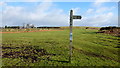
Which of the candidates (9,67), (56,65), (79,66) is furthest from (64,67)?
(9,67)

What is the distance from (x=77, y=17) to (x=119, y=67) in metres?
4.78

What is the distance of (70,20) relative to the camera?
664 cm

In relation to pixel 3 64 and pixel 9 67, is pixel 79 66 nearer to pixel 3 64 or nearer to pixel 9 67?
A: pixel 9 67

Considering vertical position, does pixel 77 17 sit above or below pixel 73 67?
above

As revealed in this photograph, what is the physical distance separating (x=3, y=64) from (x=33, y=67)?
236 cm

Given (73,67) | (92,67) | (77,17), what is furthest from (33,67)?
(77,17)

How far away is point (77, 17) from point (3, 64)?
6347mm

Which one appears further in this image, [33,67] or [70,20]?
[70,20]

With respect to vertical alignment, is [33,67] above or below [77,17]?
below

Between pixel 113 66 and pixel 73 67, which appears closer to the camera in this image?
pixel 73 67

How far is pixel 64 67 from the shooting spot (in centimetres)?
623

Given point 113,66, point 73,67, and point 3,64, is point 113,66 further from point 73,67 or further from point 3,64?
point 3,64

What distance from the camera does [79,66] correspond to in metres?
6.42

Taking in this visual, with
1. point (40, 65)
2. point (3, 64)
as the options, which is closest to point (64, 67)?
point (40, 65)
